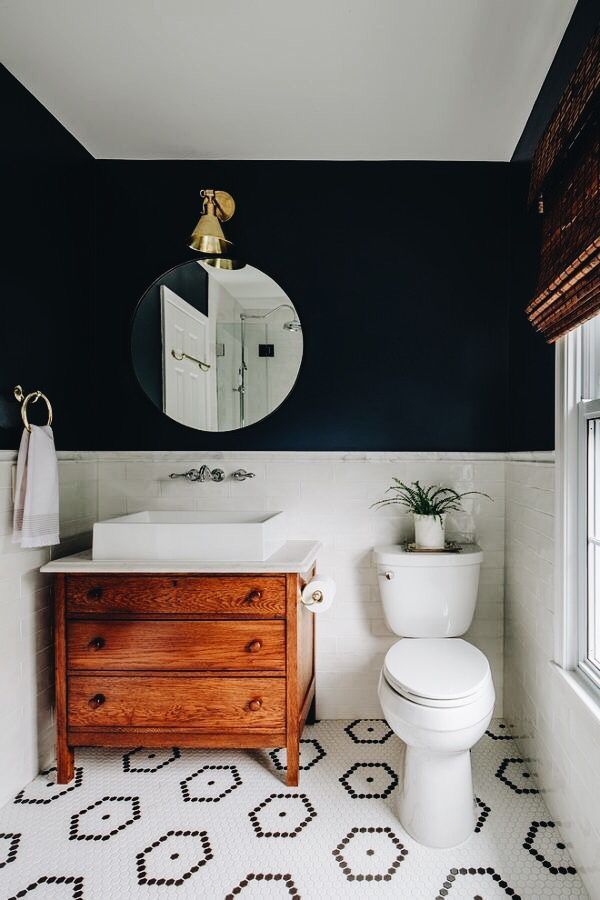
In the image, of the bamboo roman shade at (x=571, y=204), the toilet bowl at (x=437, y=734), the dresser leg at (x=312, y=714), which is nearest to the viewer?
the bamboo roman shade at (x=571, y=204)

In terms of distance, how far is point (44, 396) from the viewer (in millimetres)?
2098

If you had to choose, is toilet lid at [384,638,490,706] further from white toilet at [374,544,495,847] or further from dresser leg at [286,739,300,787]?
dresser leg at [286,739,300,787]

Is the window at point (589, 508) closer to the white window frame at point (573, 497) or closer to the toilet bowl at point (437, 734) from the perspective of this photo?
the white window frame at point (573, 497)

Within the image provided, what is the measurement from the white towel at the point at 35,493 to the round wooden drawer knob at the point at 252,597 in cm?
71

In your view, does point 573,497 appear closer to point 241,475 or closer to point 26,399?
point 241,475

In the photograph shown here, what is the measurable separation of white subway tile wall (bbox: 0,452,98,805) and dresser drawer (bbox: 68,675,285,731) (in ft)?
0.56

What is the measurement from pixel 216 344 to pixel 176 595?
44.4 inches

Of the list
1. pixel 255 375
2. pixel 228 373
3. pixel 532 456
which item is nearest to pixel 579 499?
pixel 532 456

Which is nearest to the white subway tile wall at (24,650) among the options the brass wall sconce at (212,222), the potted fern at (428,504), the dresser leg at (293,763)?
the dresser leg at (293,763)

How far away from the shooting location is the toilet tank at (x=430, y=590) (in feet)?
7.36

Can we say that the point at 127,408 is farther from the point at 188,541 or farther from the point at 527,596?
the point at 527,596

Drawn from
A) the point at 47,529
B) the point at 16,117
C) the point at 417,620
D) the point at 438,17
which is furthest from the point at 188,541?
the point at 438,17

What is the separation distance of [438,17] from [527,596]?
1.93 metres

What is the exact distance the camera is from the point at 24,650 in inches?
80.7
